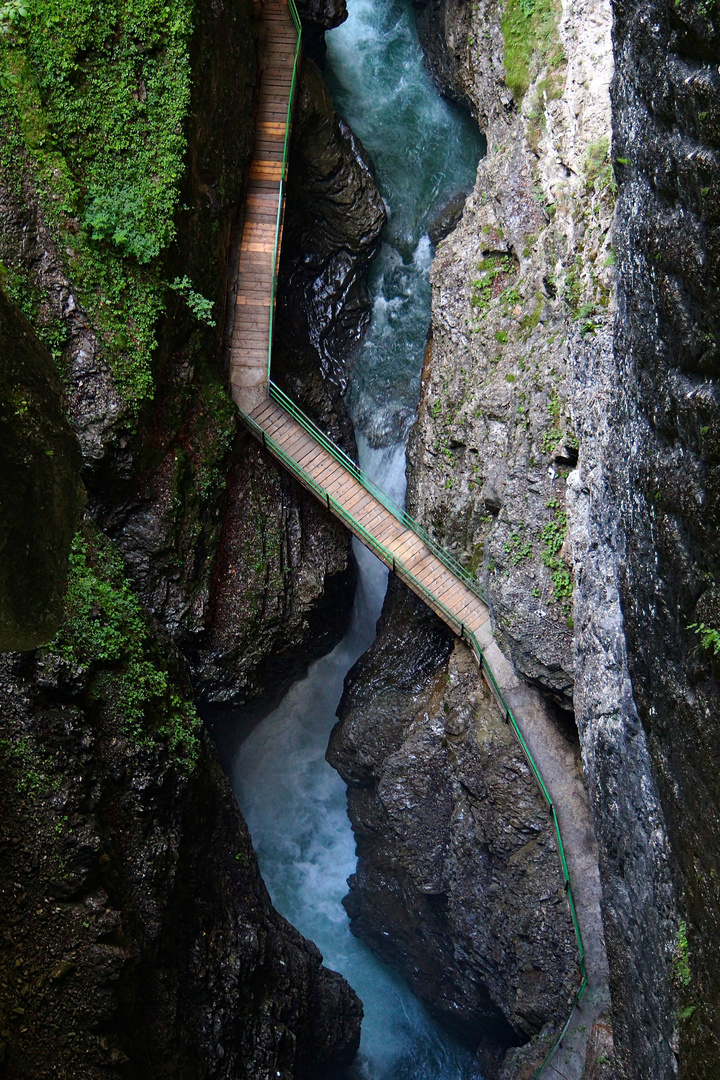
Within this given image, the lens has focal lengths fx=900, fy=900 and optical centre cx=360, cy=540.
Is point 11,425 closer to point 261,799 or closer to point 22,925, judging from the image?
point 22,925

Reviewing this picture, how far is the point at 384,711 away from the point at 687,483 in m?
11.0

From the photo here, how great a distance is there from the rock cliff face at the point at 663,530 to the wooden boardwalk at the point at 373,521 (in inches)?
179

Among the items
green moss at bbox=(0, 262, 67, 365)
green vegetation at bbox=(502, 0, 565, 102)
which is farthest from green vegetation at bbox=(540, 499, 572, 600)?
green moss at bbox=(0, 262, 67, 365)

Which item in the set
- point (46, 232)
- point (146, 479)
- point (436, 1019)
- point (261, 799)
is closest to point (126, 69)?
point (46, 232)

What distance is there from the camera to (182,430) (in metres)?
14.3

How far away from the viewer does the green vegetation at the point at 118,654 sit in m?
11.9

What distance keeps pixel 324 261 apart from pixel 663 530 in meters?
12.1

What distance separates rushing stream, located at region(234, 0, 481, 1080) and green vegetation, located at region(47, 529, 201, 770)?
5.11 metres

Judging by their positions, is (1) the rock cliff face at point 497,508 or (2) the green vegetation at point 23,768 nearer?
(2) the green vegetation at point 23,768

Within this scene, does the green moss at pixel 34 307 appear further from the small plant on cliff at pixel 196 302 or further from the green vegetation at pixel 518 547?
the green vegetation at pixel 518 547

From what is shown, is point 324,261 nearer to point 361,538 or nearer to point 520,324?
point 520,324

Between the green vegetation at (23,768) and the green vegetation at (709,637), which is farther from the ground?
the green vegetation at (23,768)

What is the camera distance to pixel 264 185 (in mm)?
15438

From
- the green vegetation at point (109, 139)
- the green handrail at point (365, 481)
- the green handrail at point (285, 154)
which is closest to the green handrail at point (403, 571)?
the green handrail at point (365, 481)
